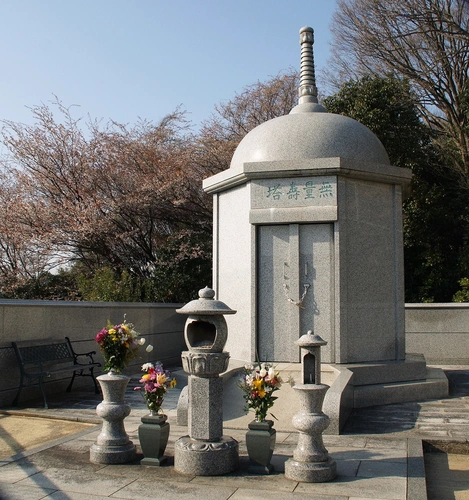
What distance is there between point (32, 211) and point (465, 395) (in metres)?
14.2

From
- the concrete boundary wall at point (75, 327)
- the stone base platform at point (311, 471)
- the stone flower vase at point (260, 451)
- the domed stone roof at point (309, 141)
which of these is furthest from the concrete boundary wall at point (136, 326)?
the stone base platform at point (311, 471)

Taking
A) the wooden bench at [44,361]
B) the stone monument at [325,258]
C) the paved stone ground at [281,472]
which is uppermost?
the stone monument at [325,258]

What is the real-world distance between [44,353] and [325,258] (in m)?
5.16

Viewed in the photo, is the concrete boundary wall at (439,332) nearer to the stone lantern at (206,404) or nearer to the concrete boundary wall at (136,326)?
the concrete boundary wall at (136,326)

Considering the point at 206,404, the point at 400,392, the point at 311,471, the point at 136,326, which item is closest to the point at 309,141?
the point at 400,392

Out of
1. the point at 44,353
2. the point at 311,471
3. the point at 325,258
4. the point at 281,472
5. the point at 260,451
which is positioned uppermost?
the point at 325,258

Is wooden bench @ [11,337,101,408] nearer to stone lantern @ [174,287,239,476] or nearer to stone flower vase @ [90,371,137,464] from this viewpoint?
stone flower vase @ [90,371,137,464]

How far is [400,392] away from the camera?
9133 millimetres

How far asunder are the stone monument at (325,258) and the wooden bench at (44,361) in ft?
9.64

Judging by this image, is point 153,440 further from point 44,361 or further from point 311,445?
point 44,361

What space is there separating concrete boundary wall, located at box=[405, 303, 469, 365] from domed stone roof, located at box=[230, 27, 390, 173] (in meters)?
5.79

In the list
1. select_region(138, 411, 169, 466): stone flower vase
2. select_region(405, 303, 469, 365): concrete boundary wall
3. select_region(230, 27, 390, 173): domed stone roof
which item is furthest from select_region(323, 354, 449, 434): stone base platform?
select_region(405, 303, 469, 365): concrete boundary wall

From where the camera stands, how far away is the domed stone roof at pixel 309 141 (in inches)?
387

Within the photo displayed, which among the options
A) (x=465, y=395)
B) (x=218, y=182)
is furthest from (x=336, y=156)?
(x=465, y=395)
